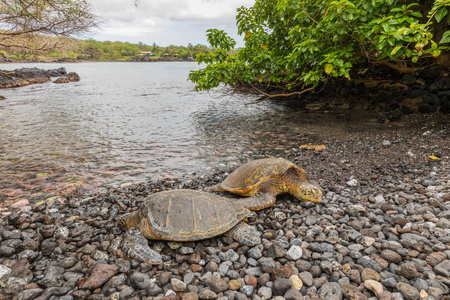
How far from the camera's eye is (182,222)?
12.0ft

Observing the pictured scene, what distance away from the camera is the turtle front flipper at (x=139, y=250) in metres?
3.25

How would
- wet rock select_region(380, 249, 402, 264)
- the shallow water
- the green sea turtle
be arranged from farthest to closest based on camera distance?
the shallow water
the green sea turtle
wet rock select_region(380, 249, 402, 264)

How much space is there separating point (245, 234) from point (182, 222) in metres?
1.02

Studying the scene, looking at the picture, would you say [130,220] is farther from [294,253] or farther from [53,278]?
[294,253]

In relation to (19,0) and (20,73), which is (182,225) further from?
(20,73)

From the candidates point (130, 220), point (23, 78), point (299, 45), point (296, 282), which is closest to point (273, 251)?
point (296, 282)

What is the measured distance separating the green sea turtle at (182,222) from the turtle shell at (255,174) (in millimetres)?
957

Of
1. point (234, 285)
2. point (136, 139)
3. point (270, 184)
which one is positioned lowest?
point (136, 139)

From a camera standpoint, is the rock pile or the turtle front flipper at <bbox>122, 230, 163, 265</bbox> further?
the rock pile

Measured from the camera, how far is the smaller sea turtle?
15.2 feet

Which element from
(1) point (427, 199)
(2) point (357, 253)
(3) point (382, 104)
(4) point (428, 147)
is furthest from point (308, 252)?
(3) point (382, 104)

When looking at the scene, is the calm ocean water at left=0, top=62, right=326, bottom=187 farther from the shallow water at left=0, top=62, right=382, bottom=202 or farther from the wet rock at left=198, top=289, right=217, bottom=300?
the wet rock at left=198, top=289, right=217, bottom=300

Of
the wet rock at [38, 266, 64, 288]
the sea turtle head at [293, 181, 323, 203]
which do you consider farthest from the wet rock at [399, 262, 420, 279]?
the wet rock at [38, 266, 64, 288]

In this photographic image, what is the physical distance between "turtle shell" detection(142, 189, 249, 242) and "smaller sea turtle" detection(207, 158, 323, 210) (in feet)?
2.18
